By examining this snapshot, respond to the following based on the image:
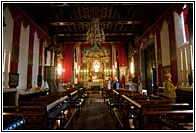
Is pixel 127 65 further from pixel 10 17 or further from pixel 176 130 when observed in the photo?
pixel 176 130

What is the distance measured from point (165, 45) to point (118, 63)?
8405 mm

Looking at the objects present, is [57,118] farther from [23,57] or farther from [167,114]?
[23,57]

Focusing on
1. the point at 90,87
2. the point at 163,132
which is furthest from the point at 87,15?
the point at 90,87

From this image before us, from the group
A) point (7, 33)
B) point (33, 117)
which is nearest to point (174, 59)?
point (33, 117)

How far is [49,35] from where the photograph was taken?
1102 centimetres

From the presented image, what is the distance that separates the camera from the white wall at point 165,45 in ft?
22.5

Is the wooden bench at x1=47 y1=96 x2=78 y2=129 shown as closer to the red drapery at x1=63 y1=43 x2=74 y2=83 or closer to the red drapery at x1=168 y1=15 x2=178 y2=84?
the red drapery at x1=168 y1=15 x2=178 y2=84

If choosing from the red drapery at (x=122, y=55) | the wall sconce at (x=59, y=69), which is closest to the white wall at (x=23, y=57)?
the wall sconce at (x=59, y=69)

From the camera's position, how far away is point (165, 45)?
707 centimetres

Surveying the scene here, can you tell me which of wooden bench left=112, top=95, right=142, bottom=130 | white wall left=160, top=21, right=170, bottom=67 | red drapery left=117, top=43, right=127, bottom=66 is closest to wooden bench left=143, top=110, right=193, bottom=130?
wooden bench left=112, top=95, right=142, bottom=130

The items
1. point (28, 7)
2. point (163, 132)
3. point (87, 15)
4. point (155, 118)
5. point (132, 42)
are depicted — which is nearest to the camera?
point (163, 132)

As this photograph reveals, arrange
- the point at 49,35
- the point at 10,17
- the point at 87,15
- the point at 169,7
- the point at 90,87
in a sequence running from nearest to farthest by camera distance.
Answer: the point at 10,17
the point at 169,7
the point at 87,15
the point at 49,35
the point at 90,87

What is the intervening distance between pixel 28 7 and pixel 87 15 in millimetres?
3557

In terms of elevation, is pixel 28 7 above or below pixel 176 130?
above
